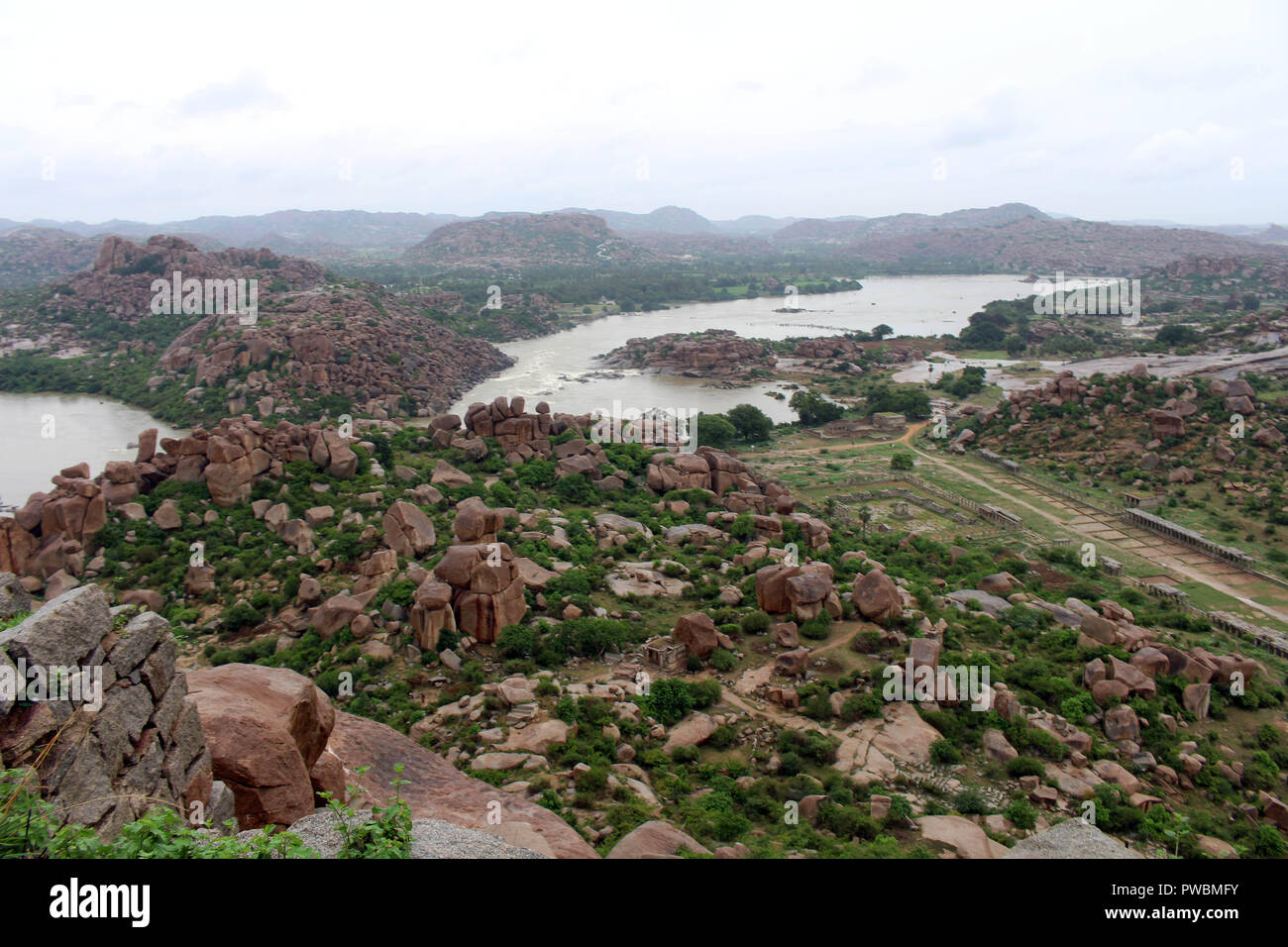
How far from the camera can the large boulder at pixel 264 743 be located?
8156 mm

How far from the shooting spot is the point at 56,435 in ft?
140

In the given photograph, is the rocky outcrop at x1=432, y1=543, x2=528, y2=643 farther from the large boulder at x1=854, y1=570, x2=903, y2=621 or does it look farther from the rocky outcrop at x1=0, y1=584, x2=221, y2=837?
the rocky outcrop at x1=0, y1=584, x2=221, y2=837

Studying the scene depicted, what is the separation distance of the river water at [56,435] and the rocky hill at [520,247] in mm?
100425

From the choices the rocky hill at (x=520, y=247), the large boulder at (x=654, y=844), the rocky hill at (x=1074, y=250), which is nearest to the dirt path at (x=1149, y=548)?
the large boulder at (x=654, y=844)

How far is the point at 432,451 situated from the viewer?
30.0 m

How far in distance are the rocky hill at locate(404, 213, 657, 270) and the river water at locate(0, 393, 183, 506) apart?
100 meters

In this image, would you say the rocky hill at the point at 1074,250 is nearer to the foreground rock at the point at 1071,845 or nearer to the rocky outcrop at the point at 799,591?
the rocky outcrop at the point at 799,591

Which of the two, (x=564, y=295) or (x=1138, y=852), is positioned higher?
(x=564, y=295)

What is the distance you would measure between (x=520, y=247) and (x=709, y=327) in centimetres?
9491

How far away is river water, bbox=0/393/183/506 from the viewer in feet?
118

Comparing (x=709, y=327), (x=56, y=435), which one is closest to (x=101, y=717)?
(x=56, y=435)
